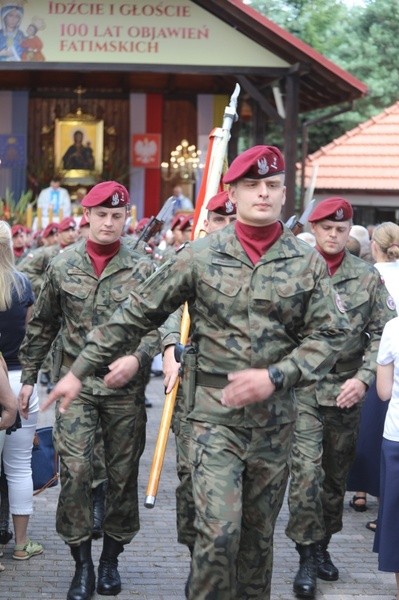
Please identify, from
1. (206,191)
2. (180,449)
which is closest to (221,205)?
(206,191)

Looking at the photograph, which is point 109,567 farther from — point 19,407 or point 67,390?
point 67,390

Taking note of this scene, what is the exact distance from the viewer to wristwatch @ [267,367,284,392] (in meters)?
4.95

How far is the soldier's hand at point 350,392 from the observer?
22.3 ft

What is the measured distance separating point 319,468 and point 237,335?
1.94m

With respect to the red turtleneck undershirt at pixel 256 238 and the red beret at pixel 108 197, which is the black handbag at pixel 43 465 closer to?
the red beret at pixel 108 197

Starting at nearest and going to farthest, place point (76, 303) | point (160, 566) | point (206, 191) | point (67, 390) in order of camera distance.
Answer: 1. point (67, 390)
2. point (76, 303)
3. point (160, 566)
4. point (206, 191)

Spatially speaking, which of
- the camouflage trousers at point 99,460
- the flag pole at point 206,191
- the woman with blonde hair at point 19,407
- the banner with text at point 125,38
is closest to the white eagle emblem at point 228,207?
the flag pole at point 206,191

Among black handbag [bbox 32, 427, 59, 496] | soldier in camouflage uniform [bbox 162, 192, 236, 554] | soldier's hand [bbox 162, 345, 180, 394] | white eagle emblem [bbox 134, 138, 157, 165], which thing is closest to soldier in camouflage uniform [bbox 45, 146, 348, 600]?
soldier's hand [bbox 162, 345, 180, 394]

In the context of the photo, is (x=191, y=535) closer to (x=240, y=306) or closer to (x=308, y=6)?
(x=240, y=306)

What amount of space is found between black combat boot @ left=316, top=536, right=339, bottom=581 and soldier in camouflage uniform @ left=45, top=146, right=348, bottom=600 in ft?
6.47

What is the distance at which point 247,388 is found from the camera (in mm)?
4848

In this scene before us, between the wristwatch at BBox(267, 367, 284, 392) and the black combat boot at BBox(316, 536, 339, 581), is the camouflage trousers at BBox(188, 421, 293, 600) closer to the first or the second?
the wristwatch at BBox(267, 367, 284, 392)

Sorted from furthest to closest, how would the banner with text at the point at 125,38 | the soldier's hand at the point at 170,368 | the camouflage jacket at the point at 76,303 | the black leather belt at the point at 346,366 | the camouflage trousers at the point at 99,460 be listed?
the banner with text at the point at 125,38 < the camouflage trousers at the point at 99,460 < the black leather belt at the point at 346,366 < the camouflage jacket at the point at 76,303 < the soldier's hand at the point at 170,368

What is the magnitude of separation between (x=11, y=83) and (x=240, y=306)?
25.3m
